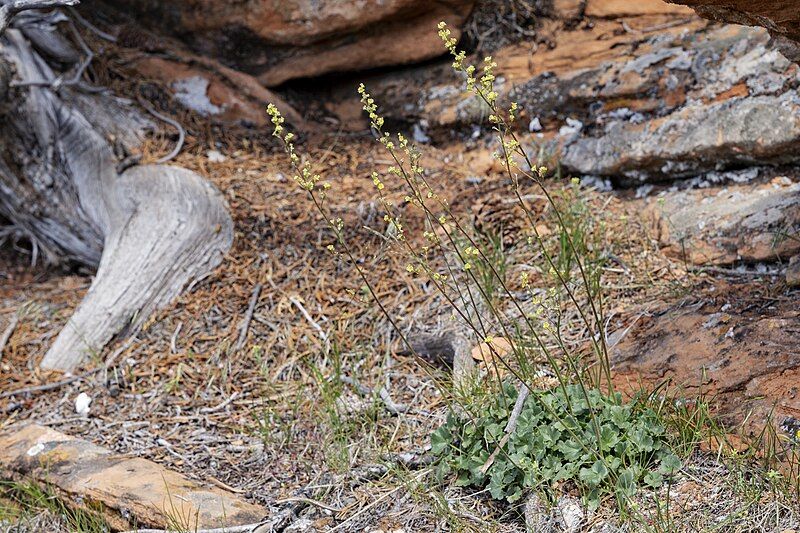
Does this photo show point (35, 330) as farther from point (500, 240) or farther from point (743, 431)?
point (743, 431)

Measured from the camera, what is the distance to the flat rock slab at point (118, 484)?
7.99ft

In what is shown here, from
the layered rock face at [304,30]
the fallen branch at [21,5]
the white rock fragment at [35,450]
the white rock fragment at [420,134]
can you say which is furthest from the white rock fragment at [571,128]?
the white rock fragment at [35,450]

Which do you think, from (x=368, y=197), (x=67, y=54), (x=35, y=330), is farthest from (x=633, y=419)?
(x=67, y=54)

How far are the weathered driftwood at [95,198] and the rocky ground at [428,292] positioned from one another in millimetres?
154

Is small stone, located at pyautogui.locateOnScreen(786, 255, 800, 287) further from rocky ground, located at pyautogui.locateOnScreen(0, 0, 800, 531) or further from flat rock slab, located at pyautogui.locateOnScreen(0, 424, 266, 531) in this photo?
flat rock slab, located at pyautogui.locateOnScreen(0, 424, 266, 531)

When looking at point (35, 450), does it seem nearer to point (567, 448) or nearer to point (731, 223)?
point (567, 448)

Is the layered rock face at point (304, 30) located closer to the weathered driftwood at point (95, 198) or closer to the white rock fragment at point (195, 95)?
the white rock fragment at point (195, 95)

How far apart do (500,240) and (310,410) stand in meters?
1.11

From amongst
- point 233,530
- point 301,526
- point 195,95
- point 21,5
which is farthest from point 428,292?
point 195,95

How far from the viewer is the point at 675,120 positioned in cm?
352

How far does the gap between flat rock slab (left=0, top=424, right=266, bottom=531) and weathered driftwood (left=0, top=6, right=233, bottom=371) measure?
783 mm

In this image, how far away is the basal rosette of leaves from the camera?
7.00 feet

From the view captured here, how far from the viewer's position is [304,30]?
15.8 feet

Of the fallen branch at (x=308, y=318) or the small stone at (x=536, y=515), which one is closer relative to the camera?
the small stone at (x=536, y=515)
